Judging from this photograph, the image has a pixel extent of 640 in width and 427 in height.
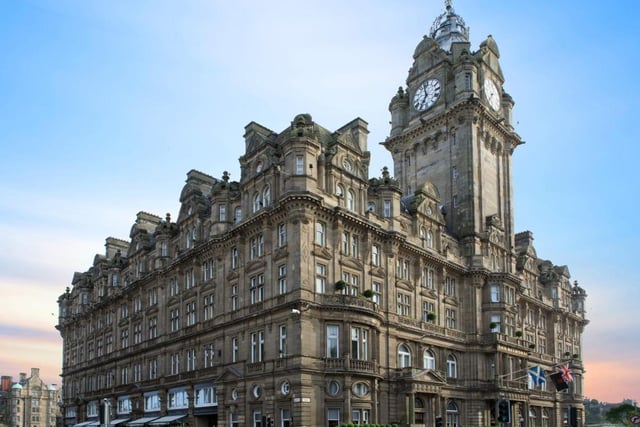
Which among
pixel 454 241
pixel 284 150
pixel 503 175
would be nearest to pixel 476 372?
pixel 454 241

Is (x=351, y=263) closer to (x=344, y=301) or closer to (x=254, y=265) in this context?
(x=344, y=301)

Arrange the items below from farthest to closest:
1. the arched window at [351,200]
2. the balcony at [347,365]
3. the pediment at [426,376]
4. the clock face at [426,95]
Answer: the clock face at [426,95] < the arched window at [351,200] < the pediment at [426,376] < the balcony at [347,365]

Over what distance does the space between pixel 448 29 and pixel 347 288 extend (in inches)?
1815

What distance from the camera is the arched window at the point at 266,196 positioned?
5591cm

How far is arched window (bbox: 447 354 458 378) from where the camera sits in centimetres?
6656

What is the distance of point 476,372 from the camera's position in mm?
68062

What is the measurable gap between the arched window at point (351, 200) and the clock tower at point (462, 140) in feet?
61.8

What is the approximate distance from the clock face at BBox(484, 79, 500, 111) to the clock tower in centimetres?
11

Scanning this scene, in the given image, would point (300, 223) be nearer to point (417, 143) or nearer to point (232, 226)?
point (232, 226)

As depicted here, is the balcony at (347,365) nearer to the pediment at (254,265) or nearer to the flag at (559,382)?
the pediment at (254,265)

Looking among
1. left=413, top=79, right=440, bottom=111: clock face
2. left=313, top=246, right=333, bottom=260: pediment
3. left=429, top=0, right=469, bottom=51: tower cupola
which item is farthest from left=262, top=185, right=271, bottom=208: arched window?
left=429, top=0, right=469, bottom=51: tower cupola

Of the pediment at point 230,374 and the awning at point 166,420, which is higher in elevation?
the pediment at point 230,374

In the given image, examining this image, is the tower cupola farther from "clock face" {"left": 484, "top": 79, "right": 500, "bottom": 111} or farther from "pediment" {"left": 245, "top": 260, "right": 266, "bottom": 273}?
"pediment" {"left": 245, "top": 260, "right": 266, "bottom": 273}

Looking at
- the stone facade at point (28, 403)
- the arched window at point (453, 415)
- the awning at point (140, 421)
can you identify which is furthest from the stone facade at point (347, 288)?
the stone facade at point (28, 403)
